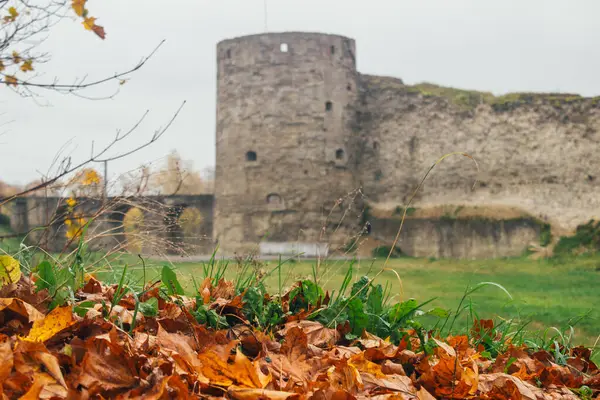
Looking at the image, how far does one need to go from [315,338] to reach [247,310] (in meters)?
0.29

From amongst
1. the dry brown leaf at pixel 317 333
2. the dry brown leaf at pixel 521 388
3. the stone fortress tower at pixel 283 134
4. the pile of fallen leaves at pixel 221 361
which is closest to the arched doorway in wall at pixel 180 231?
the pile of fallen leaves at pixel 221 361

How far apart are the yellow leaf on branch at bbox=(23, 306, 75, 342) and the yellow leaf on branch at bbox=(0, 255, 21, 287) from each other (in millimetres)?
368

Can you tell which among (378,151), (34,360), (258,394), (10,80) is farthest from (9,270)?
(378,151)

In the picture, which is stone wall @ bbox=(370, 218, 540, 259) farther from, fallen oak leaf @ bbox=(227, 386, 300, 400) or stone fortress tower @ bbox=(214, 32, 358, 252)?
fallen oak leaf @ bbox=(227, 386, 300, 400)

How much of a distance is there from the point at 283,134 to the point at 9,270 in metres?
15.3

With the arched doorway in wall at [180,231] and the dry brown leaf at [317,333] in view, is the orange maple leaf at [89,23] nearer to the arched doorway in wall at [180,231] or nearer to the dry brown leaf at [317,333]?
the arched doorway in wall at [180,231]

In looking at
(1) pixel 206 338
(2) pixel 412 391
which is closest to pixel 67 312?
(1) pixel 206 338

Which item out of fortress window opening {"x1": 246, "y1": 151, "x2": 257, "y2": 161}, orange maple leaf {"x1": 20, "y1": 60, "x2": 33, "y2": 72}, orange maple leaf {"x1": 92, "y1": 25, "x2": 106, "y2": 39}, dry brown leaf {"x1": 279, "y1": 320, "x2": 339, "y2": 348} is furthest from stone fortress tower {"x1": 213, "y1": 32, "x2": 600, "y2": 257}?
dry brown leaf {"x1": 279, "y1": 320, "x2": 339, "y2": 348}

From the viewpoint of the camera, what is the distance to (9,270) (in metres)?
2.38

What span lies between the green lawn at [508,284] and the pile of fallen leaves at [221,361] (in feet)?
2.22

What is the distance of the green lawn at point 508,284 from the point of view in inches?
246

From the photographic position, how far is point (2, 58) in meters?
3.40

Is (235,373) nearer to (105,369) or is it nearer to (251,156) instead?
(105,369)

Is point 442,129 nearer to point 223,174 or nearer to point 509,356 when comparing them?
point 223,174
